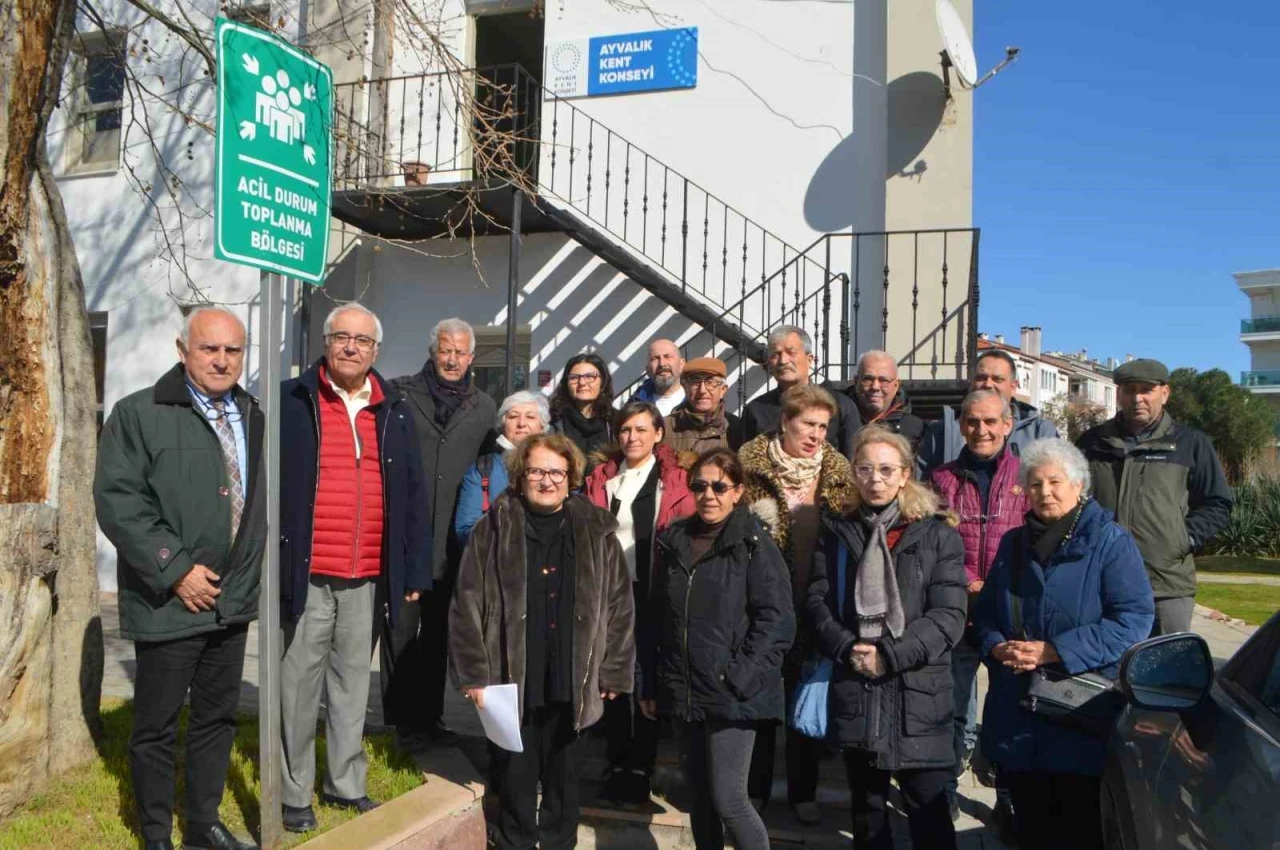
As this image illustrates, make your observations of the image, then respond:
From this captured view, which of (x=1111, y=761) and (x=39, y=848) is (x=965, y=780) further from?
(x=39, y=848)

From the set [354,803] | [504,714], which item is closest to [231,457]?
[504,714]

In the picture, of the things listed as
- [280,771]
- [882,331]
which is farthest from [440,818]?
[882,331]

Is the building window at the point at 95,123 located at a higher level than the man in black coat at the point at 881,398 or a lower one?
higher

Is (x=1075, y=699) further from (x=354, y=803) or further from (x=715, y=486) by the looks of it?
(x=354, y=803)

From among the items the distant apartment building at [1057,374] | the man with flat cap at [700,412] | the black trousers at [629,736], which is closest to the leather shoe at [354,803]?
the black trousers at [629,736]

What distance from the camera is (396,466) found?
4.04m

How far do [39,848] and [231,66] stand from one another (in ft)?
8.96

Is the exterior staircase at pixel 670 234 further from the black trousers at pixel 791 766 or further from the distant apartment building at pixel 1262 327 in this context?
the distant apartment building at pixel 1262 327

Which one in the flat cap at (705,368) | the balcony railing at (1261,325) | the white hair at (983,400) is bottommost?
the white hair at (983,400)

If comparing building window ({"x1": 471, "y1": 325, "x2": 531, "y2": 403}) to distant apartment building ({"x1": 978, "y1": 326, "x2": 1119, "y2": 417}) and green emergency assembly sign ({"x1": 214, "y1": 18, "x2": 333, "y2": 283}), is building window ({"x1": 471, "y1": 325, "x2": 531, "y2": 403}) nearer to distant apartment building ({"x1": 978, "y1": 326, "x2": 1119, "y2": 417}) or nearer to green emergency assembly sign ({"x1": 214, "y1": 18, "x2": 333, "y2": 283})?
green emergency assembly sign ({"x1": 214, "y1": 18, "x2": 333, "y2": 283})

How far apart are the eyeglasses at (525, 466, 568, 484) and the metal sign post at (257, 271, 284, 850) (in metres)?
0.89

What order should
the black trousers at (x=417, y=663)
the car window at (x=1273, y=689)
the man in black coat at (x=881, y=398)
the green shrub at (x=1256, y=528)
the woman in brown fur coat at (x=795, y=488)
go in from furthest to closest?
the green shrub at (x=1256, y=528), the man in black coat at (x=881, y=398), the black trousers at (x=417, y=663), the woman in brown fur coat at (x=795, y=488), the car window at (x=1273, y=689)

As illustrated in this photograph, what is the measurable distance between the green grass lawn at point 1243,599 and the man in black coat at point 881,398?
7.43m

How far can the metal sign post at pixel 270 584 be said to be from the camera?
339 cm
